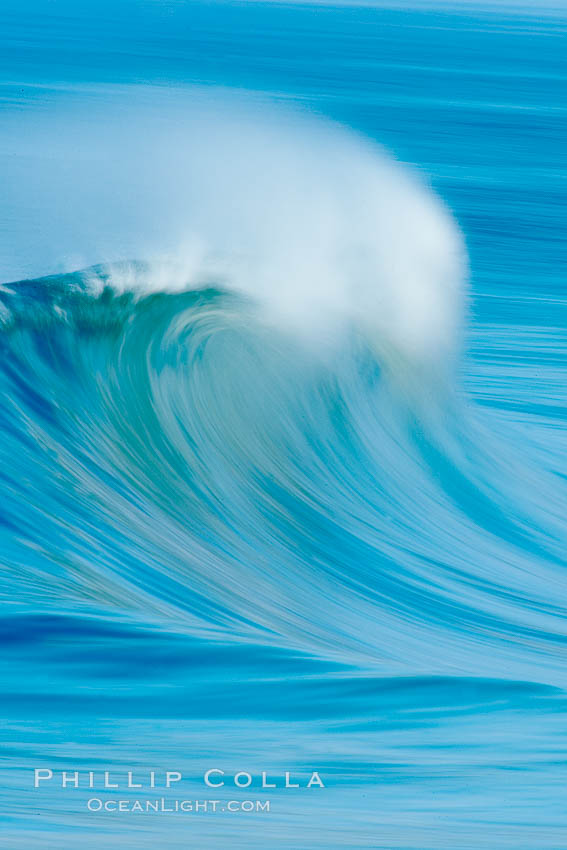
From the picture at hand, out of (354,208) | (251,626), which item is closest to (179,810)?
(251,626)

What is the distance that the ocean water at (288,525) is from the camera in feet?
13.2

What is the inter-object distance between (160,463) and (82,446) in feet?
1.45

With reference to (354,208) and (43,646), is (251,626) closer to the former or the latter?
(43,646)

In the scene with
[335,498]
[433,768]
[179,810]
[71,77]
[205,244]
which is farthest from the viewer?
[71,77]

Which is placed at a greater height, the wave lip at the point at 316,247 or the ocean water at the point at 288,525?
the wave lip at the point at 316,247

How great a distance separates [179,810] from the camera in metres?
3.84

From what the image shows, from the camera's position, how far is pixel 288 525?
6320 millimetres

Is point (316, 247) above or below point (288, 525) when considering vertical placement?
above

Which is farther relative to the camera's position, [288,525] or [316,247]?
[316,247]

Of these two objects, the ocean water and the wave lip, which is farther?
the wave lip

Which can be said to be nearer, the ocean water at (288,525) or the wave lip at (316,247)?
the ocean water at (288,525)

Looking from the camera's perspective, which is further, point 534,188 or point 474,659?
point 534,188

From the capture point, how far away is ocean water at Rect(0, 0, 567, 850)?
158 inches

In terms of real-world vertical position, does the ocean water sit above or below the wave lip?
below
